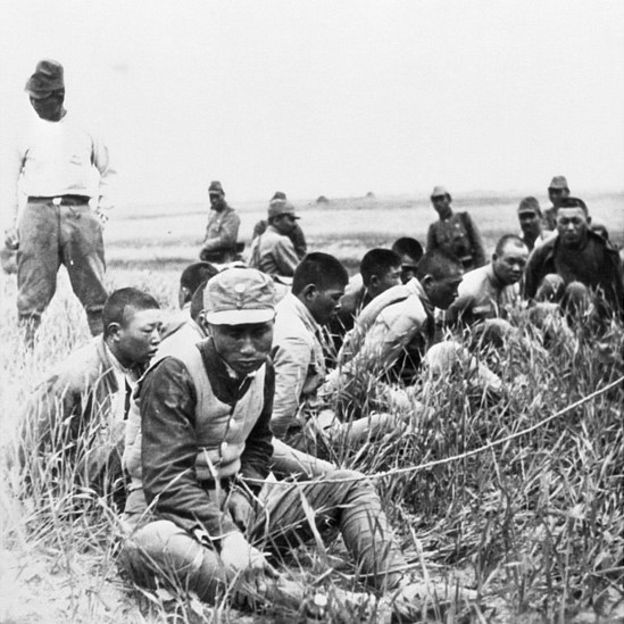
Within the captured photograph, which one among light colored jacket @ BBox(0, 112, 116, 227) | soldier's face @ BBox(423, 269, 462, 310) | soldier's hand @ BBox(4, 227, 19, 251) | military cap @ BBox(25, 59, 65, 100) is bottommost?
soldier's face @ BBox(423, 269, 462, 310)

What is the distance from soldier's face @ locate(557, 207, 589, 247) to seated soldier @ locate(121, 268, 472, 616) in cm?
380

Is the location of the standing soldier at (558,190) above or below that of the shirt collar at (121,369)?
above

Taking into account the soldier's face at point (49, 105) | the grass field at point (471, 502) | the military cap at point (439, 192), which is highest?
the soldier's face at point (49, 105)

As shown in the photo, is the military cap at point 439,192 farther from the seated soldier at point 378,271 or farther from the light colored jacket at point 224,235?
the seated soldier at point 378,271

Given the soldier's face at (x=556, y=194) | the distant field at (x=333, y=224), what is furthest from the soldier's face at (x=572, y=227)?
the soldier's face at (x=556, y=194)

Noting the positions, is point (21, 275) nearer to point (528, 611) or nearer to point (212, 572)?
point (212, 572)

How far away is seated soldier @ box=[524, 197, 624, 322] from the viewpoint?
6324mm

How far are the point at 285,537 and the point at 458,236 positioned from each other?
20.5 feet

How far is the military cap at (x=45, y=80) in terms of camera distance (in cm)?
393

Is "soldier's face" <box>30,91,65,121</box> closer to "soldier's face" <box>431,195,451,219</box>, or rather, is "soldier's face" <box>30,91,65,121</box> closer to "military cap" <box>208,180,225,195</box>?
→ "military cap" <box>208,180,225,195</box>

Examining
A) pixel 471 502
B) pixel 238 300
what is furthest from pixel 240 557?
pixel 471 502

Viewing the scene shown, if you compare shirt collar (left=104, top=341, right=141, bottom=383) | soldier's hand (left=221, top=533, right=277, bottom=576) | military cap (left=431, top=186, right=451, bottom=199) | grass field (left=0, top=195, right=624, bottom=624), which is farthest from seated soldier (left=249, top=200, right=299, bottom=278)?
soldier's hand (left=221, top=533, right=277, bottom=576)

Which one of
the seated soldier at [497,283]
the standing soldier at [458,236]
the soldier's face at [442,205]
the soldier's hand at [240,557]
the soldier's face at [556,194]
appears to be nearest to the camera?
the soldier's hand at [240,557]

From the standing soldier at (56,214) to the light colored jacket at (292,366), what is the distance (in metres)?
0.94
